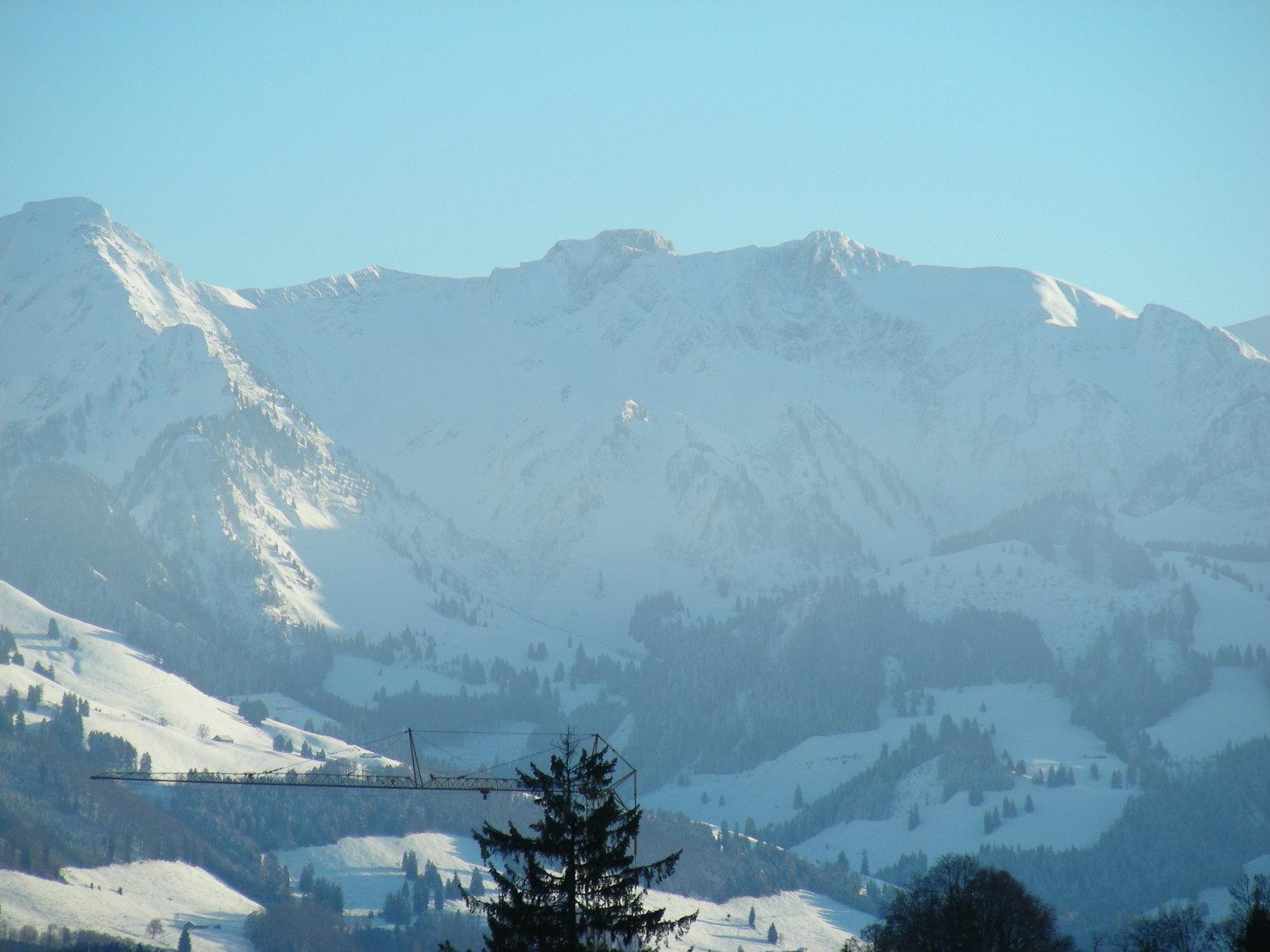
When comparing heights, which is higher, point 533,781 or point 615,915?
point 533,781

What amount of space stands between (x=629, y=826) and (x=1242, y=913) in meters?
53.1

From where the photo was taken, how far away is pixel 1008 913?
11044 centimetres

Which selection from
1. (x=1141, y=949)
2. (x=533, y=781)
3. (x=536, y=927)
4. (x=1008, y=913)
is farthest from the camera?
(x=1008, y=913)

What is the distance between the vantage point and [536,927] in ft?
250

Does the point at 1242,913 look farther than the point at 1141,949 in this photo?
Yes

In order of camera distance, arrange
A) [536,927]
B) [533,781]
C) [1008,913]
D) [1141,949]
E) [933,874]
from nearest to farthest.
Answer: [536,927]
[533,781]
[1141,949]
[1008,913]
[933,874]

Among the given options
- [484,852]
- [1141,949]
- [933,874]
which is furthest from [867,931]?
[484,852]

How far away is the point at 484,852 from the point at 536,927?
714 cm

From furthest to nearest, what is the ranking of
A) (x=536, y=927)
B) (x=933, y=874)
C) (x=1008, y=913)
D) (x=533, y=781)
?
(x=933, y=874) < (x=1008, y=913) < (x=533, y=781) < (x=536, y=927)

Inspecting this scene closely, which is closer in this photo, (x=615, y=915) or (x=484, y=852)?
(x=615, y=915)

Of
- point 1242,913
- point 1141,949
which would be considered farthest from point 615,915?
point 1242,913

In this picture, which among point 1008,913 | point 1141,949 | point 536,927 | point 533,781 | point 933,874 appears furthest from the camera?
point 933,874

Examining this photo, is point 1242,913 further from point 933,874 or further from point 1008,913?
point 933,874

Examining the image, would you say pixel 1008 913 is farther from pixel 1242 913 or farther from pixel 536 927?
pixel 536 927
